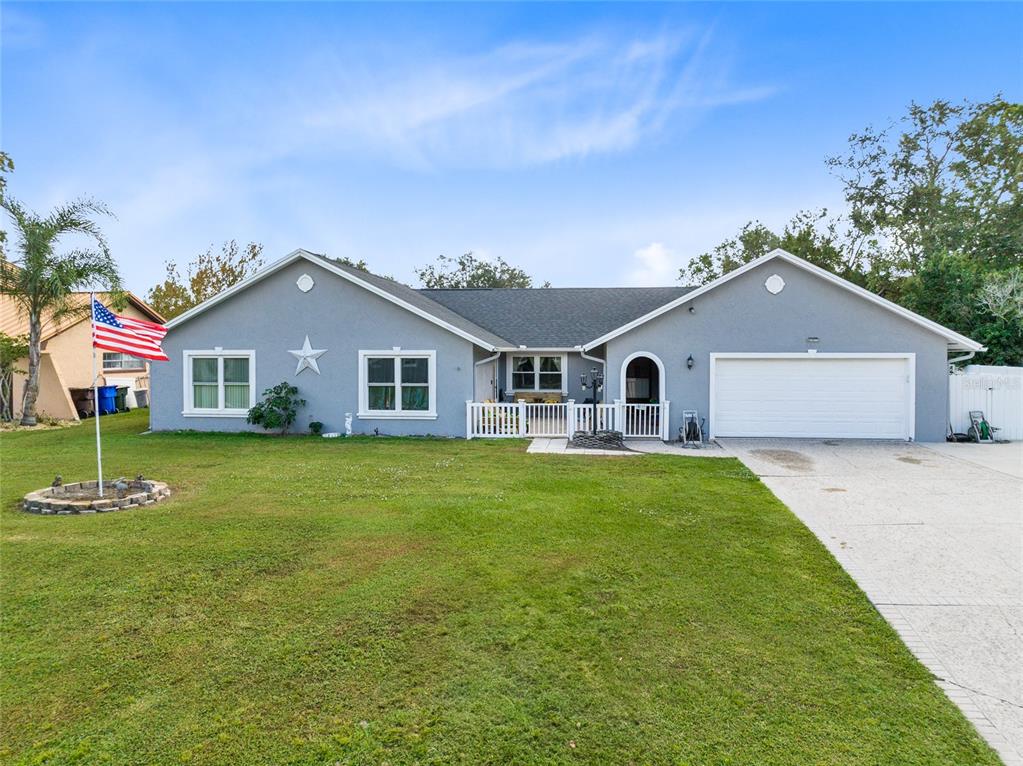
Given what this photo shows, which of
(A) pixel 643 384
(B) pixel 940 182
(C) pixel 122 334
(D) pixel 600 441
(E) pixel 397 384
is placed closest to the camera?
(C) pixel 122 334

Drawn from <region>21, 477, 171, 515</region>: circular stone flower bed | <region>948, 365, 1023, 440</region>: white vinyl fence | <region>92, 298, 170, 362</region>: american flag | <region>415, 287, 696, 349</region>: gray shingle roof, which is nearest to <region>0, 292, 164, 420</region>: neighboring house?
<region>92, 298, 170, 362</region>: american flag

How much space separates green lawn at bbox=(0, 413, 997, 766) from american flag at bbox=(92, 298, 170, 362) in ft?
8.60

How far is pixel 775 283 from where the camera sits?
44.5 ft

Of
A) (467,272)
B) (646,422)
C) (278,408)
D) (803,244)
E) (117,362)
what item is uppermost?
(467,272)

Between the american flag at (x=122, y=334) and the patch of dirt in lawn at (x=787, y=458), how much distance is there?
11121mm

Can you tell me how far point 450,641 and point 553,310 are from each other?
1795 centimetres

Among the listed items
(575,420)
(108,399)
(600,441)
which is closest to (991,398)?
(600,441)

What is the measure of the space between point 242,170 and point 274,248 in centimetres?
2017

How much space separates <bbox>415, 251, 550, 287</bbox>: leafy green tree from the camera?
1907 inches

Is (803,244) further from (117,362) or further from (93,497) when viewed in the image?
(117,362)

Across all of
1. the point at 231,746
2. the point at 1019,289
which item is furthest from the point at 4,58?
the point at 1019,289

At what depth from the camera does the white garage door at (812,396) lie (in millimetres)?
13391

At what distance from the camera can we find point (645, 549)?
5.86 metres

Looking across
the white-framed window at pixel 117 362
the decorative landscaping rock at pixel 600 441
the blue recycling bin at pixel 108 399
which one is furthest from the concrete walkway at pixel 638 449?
the white-framed window at pixel 117 362
